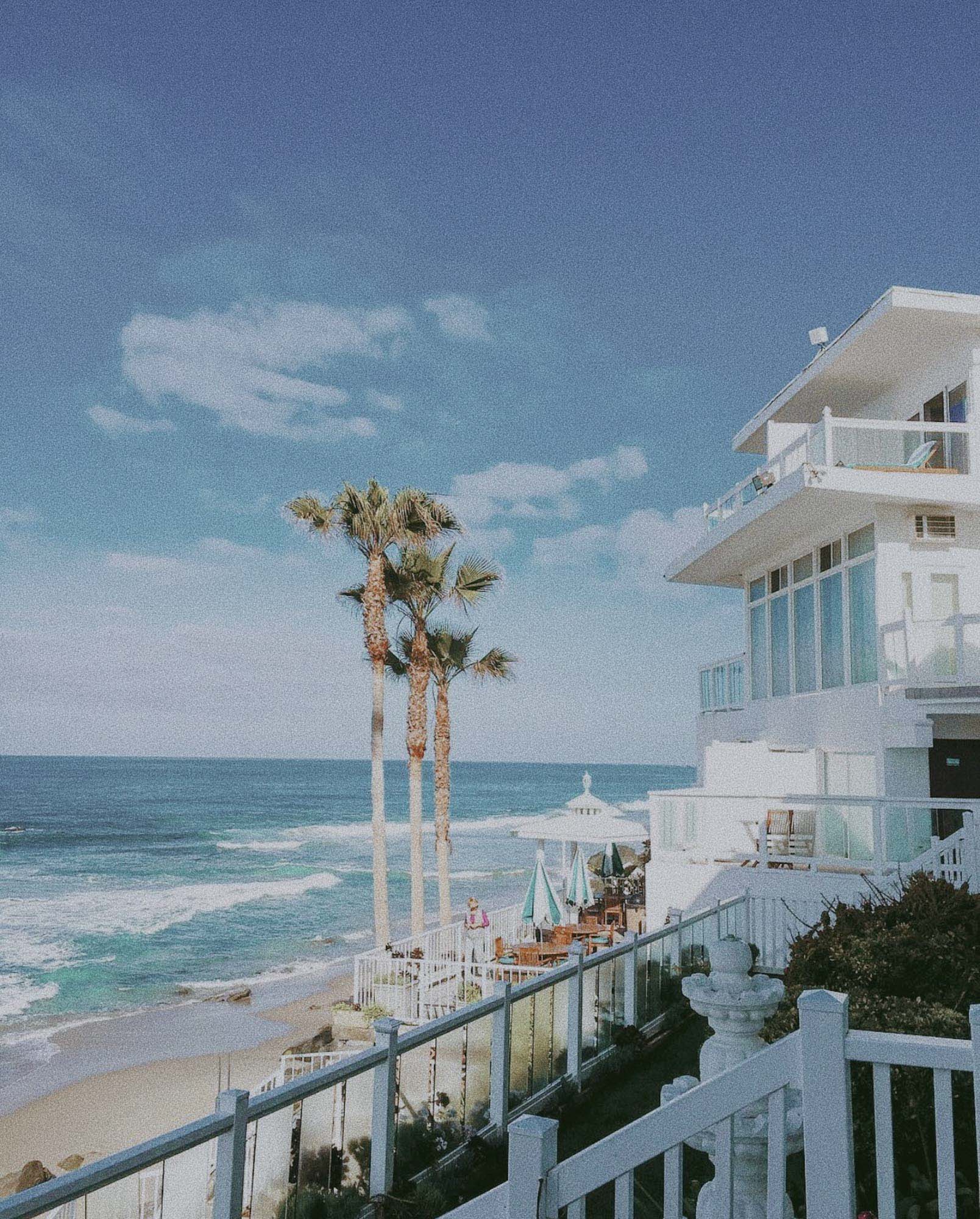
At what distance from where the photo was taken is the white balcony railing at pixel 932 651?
555 inches

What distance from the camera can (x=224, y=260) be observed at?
36188mm

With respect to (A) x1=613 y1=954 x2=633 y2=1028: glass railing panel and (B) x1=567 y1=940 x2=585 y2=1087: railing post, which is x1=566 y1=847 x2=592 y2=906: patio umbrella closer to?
(A) x1=613 y1=954 x2=633 y2=1028: glass railing panel

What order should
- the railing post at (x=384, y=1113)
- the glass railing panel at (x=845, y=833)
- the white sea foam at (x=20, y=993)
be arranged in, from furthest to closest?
the white sea foam at (x=20, y=993) < the glass railing panel at (x=845, y=833) < the railing post at (x=384, y=1113)

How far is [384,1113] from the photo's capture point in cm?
584

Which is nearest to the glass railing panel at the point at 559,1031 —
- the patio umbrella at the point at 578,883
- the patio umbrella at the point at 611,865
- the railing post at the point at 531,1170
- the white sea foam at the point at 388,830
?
the railing post at the point at 531,1170

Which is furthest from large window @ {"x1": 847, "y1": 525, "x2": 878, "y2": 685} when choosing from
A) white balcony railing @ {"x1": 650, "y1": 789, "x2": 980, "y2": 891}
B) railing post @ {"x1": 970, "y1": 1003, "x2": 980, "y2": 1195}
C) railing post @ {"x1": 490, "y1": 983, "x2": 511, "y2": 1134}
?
railing post @ {"x1": 970, "y1": 1003, "x2": 980, "y2": 1195}

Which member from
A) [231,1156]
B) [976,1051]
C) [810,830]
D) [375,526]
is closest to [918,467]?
[810,830]

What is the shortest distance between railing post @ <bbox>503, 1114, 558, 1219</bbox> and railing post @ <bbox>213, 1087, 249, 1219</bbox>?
2093 mm

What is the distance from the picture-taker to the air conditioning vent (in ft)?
51.0

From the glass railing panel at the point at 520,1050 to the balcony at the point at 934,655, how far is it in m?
9.17

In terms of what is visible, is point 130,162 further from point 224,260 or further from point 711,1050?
point 711,1050

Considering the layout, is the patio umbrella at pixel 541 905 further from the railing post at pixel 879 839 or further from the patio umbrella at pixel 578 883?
the railing post at pixel 879 839

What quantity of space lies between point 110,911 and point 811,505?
36.6 metres

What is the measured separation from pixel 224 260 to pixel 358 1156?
35379 millimetres
